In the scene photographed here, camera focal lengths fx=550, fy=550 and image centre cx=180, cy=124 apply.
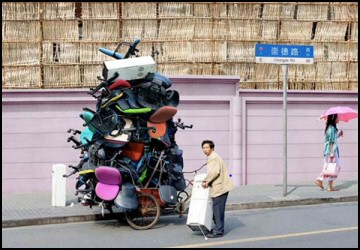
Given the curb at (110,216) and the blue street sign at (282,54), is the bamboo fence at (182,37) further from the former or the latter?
the curb at (110,216)

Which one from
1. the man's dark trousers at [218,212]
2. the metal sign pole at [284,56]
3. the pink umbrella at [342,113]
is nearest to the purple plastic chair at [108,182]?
the man's dark trousers at [218,212]

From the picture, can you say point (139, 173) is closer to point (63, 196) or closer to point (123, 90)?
point (123, 90)

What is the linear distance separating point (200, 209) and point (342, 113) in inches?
224

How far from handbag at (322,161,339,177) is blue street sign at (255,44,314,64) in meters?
2.50

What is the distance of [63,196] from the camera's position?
10898 mm

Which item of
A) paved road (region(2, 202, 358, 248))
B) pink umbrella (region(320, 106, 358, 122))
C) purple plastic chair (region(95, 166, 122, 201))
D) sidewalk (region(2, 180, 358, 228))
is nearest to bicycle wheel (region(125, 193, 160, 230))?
paved road (region(2, 202, 358, 248))

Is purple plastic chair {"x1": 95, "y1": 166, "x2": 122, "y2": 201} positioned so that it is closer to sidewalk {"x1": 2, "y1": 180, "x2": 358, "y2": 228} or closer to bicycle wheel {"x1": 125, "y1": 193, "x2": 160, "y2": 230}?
bicycle wheel {"x1": 125, "y1": 193, "x2": 160, "y2": 230}

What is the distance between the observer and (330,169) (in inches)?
503

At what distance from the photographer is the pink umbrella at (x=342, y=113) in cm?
1274

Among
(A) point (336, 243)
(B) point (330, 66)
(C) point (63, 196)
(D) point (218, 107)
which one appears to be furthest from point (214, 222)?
(B) point (330, 66)

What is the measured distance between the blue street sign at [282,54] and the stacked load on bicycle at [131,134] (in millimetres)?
2942

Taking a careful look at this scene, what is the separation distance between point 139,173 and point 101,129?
99 centimetres

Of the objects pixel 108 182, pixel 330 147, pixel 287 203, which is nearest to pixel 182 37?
pixel 330 147

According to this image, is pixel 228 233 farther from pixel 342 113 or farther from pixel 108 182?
pixel 342 113
